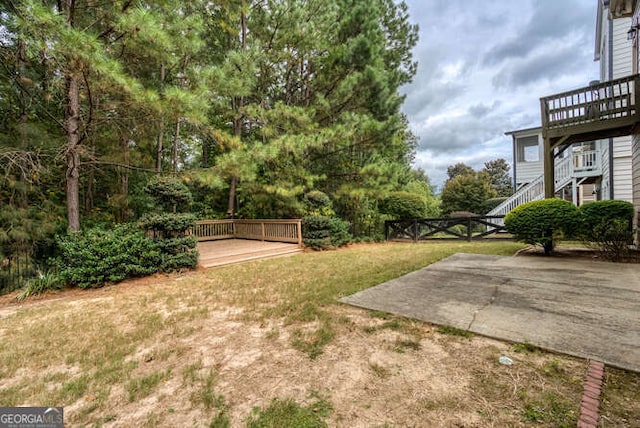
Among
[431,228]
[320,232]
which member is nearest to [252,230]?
[320,232]

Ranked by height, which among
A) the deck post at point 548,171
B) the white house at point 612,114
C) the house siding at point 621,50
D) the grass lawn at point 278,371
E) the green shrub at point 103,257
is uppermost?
the house siding at point 621,50

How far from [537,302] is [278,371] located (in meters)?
2.97

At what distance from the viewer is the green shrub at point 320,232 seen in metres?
8.66

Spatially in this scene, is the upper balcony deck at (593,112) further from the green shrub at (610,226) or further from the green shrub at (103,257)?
the green shrub at (103,257)

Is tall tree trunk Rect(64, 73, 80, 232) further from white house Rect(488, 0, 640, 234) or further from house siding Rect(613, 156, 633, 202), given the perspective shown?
house siding Rect(613, 156, 633, 202)

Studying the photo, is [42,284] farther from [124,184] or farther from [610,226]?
[610,226]

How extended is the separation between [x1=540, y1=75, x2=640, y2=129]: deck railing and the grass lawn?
6.58 meters

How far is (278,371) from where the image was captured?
6.15 feet

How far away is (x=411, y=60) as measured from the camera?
11922 millimetres

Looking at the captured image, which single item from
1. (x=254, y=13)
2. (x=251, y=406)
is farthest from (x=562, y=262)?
(x=254, y=13)

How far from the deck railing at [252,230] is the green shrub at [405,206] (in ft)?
14.2

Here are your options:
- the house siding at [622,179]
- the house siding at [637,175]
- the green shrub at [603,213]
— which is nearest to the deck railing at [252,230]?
the green shrub at [603,213]

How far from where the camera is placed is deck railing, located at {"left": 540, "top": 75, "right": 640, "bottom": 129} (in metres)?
5.34

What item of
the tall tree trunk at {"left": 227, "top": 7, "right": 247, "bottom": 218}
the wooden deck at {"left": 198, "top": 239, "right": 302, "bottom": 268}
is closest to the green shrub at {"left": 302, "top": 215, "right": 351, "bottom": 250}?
the wooden deck at {"left": 198, "top": 239, "right": 302, "bottom": 268}
